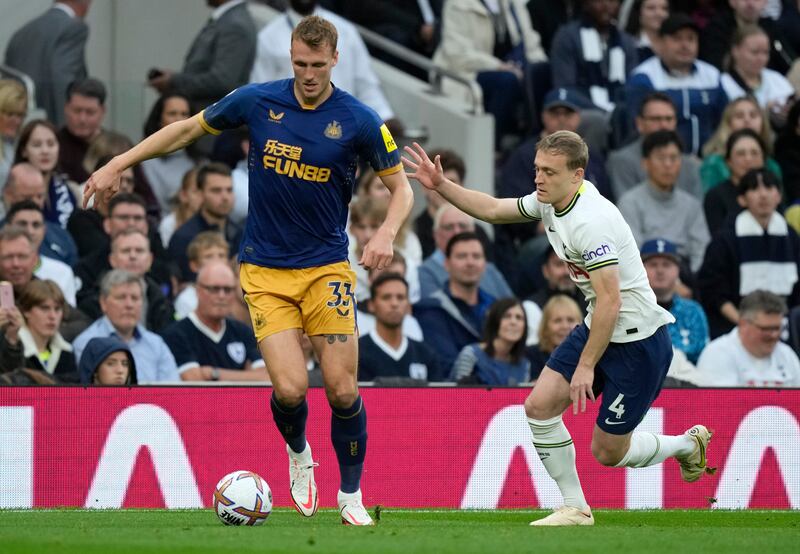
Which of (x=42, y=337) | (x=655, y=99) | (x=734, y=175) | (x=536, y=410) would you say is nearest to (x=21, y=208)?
(x=42, y=337)

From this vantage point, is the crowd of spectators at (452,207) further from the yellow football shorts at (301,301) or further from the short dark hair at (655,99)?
the yellow football shorts at (301,301)

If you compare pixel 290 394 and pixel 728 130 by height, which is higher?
pixel 728 130

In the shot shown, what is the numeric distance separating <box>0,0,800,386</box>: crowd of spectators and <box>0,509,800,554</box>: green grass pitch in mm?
2142

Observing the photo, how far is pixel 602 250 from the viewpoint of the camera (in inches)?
340

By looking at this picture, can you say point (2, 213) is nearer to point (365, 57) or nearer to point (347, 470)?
point (365, 57)

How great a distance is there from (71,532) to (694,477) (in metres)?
3.88

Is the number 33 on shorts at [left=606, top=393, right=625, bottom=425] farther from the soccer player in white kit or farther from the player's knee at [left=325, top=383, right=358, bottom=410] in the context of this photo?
the player's knee at [left=325, top=383, right=358, bottom=410]

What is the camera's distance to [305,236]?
8.90m

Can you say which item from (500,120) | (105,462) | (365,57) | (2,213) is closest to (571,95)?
(500,120)

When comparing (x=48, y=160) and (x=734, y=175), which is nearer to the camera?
(x=48, y=160)

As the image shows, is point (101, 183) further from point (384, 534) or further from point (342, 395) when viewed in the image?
point (384, 534)

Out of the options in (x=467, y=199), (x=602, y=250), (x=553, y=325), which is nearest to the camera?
(x=602, y=250)

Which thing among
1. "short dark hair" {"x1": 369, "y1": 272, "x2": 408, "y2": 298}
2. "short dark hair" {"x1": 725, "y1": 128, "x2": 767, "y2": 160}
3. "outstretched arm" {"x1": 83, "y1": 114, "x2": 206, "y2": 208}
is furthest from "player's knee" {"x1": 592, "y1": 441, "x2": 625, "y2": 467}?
"short dark hair" {"x1": 725, "y1": 128, "x2": 767, "y2": 160}

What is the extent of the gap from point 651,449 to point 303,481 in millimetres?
2117
